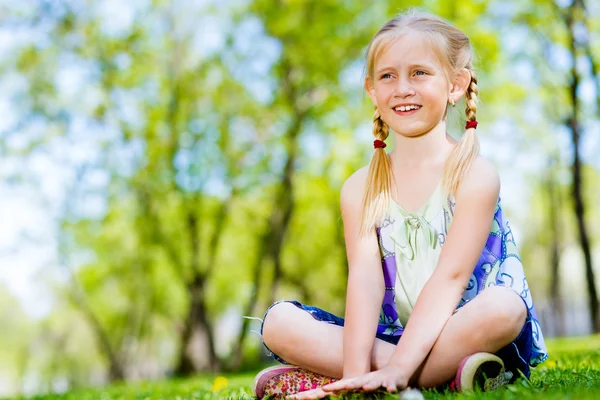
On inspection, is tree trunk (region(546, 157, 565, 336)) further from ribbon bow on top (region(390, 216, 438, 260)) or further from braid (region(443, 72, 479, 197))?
ribbon bow on top (region(390, 216, 438, 260))

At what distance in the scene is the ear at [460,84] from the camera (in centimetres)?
338

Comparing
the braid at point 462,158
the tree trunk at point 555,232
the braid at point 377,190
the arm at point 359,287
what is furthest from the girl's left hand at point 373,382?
the tree trunk at point 555,232

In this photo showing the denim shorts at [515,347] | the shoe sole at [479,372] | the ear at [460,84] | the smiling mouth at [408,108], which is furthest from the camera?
the ear at [460,84]

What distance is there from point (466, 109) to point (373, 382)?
1.49 meters

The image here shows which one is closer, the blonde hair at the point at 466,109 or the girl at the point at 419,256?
the girl at the point at 419,256

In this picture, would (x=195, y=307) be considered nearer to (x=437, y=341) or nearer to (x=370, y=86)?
(x=370, y=86)

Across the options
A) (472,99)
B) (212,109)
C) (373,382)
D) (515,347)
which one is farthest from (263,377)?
(212,109)

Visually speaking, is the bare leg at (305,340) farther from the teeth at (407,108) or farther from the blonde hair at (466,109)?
the teeth at (407,108)

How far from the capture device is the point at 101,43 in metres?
18.0

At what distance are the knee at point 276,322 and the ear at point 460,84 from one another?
1.29 meters

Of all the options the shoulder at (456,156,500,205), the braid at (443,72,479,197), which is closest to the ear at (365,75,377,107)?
the braid at (443,72,479,197)

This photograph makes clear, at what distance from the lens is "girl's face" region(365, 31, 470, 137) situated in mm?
3260

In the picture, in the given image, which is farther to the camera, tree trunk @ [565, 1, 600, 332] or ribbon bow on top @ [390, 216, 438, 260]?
tree trunk @ [565, 1, 600, 332]

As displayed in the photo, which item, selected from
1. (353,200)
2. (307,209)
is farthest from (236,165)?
(353,200)
